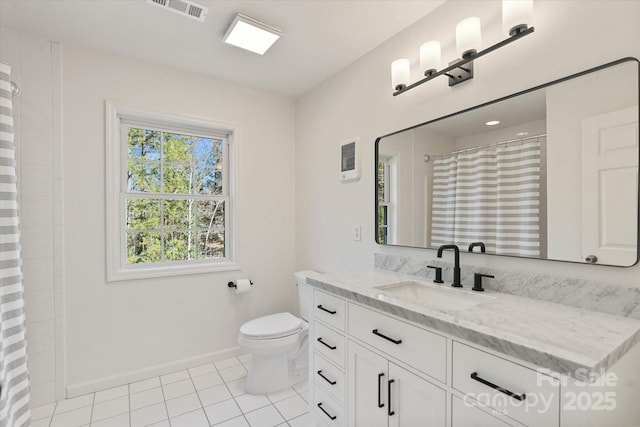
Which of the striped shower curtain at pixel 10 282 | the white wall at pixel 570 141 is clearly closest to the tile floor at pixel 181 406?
the striped shower curtain at pixel 10 282

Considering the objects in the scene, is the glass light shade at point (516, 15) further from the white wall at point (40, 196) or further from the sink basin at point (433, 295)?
the white wall at point (40, 196)

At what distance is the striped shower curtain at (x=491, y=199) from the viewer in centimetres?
133

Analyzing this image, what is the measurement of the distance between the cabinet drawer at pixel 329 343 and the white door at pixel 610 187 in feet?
3.50

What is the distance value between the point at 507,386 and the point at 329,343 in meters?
0.89

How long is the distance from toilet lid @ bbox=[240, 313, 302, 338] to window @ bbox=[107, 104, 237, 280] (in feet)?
2.02

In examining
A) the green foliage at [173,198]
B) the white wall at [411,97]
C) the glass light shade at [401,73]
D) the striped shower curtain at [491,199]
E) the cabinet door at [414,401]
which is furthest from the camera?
the green foliage at [173,198]

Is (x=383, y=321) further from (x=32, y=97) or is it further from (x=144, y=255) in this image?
(x=32, y=97)

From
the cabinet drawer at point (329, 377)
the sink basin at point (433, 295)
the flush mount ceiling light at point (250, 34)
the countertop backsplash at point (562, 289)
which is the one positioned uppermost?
the flush mount ceiling light at point (250, 34)

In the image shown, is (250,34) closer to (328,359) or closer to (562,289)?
(328,359)

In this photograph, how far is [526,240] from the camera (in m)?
1.34

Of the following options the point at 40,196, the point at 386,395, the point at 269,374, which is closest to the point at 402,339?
the point at 386,395

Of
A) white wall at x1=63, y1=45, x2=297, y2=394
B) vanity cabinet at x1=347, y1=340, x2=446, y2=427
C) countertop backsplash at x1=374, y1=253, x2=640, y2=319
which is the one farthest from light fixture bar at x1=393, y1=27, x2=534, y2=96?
white wall at x1=63, y1=45, x2=297, y2=394

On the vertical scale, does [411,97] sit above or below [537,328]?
above

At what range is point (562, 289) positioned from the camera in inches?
47.8
